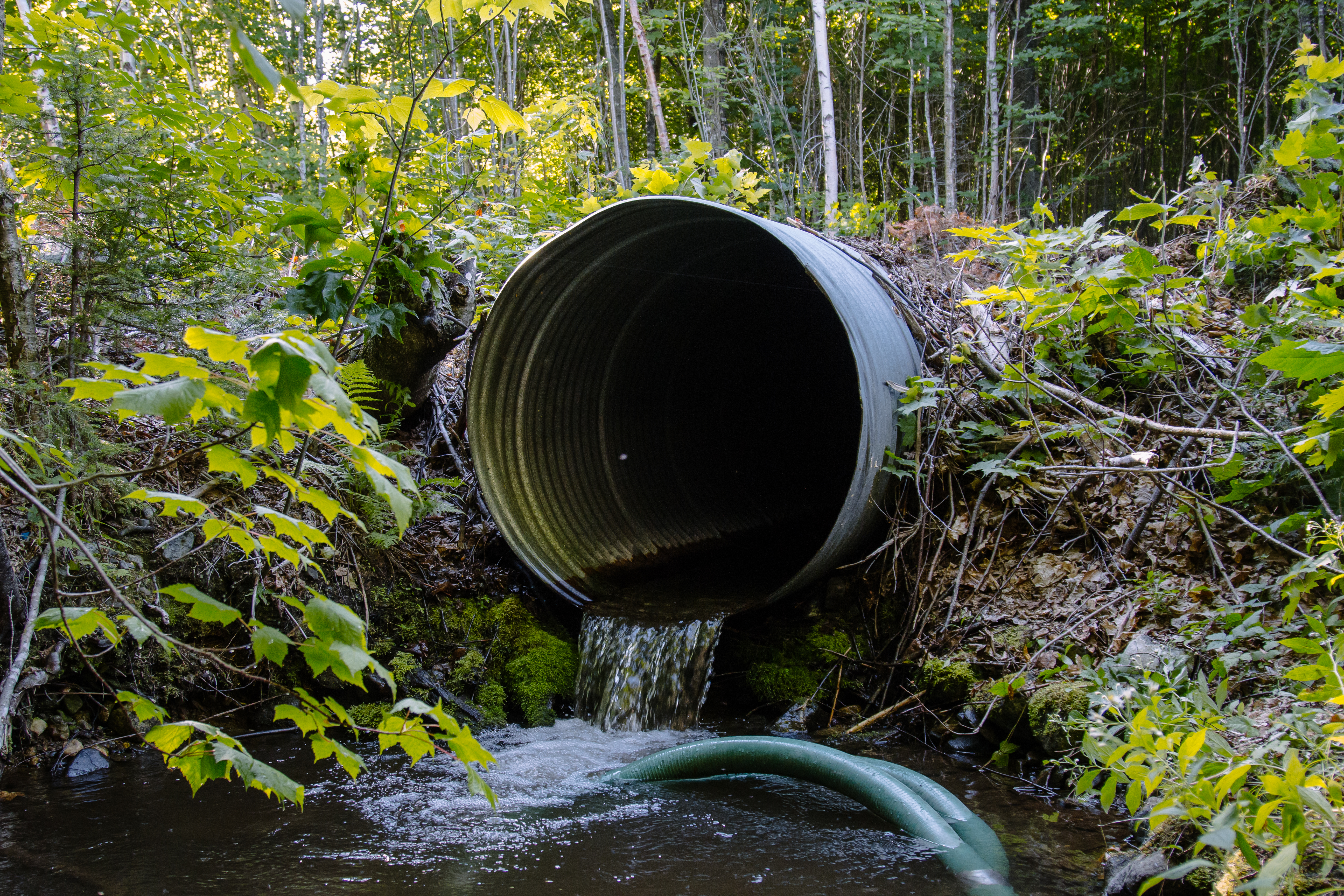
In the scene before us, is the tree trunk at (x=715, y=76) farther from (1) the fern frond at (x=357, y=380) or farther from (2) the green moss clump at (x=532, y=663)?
(2) the green moss clump at (x=532, y=663)

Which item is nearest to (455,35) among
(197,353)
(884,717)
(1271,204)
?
(197,353)

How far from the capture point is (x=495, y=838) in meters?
2.79

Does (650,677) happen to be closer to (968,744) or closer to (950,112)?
(968,744)

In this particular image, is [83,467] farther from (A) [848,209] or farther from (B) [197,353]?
(A) [848,209]

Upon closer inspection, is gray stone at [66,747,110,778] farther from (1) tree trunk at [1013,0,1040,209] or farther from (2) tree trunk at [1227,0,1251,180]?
(1) tree trunk at [1013,0,1040,209]

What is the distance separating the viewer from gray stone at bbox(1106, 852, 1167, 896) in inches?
90.8

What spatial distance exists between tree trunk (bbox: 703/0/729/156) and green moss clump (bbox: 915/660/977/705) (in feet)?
28.0

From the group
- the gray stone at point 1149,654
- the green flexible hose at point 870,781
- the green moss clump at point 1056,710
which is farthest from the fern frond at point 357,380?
the gray stone at point 1149,654

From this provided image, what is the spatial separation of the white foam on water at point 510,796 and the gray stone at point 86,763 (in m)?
1.01

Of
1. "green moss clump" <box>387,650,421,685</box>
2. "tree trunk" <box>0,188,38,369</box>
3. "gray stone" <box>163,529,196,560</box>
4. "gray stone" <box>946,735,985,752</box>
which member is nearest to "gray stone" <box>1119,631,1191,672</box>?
"gray stone" <box>946,735,985,752</box>

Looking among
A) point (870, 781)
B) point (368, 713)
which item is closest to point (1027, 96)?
point (870, 781)

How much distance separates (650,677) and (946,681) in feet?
4.64

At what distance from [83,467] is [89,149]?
1.35 meters

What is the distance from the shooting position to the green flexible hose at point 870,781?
100 inches
